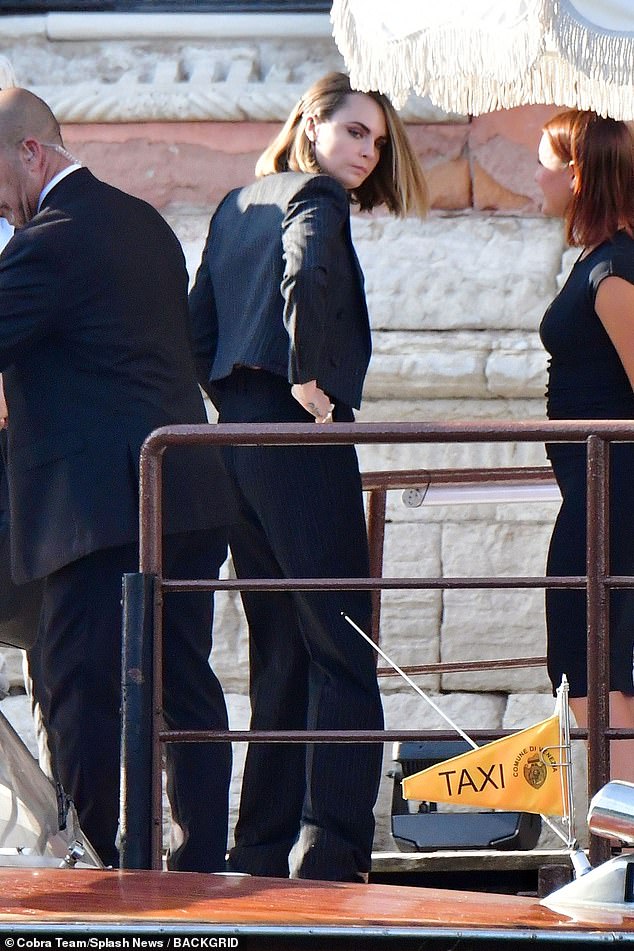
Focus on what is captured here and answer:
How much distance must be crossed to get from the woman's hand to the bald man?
265 millimetres

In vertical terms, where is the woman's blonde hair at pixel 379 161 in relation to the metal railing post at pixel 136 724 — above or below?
above

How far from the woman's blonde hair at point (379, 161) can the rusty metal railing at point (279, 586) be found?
3.06 ft

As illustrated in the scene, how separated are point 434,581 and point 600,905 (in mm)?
794

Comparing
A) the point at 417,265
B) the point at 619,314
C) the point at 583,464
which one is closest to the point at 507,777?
the point at 583,464

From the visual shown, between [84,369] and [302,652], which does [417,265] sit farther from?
[84,369]

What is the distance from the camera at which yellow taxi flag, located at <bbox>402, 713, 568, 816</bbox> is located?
2.95 metres

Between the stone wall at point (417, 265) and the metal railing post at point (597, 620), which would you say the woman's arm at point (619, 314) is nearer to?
the metal railing post at point (597, 620)

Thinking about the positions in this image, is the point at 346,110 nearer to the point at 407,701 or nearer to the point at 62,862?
the point at 62,862

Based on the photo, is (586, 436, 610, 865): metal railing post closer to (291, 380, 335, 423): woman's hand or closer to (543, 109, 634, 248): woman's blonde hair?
(291, 380, 335, 423): woman's hand

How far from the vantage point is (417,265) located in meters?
5.53

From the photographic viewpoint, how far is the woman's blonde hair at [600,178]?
3830mm

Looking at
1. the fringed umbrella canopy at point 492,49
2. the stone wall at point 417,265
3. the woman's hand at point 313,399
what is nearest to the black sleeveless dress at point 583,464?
the fringed umbrella canopy at point 492,49

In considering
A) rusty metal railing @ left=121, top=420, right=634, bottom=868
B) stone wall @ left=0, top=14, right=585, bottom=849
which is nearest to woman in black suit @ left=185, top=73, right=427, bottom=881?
rusty metal railing @ left=121, top=420, right=634, bottom=868

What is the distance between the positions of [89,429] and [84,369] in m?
0.12
